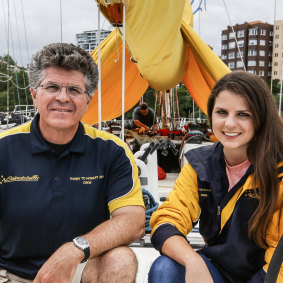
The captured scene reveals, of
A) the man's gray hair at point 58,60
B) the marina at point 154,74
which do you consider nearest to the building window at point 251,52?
the marina at point 154,74

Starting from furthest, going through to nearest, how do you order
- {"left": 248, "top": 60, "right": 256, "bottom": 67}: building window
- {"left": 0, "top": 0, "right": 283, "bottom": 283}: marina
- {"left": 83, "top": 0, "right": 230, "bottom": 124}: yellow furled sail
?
1. {"left": 248, "top": 60, "right": 256, "bottom": 67}: building window
2. {"left": 83, "top": 0, "right": 230, "bottom": 124}: yellow furled sail
3. {"left": 0, "top": 0, "right": 283, "bottom": 283}: marina

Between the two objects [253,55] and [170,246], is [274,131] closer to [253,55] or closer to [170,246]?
[170,246]

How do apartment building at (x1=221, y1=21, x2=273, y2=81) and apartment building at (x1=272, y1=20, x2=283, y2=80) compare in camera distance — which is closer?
apartment building at (x1=272, y1=20, x2=283, y2=80)

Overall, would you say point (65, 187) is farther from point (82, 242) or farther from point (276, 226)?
point (276, 226)

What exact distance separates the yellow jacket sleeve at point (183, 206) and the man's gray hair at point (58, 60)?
0.63m

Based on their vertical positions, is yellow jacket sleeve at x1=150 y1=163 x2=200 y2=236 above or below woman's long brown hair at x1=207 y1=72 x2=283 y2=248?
below

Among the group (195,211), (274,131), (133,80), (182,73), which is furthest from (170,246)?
(133,80)

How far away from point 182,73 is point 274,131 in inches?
139

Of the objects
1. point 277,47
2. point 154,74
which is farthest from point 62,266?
point 277,47

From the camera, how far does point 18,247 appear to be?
1.48 metres

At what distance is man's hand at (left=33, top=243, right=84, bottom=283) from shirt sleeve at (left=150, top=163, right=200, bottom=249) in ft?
1.21

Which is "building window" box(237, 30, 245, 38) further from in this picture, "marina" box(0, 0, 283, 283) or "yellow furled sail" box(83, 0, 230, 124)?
"yellow furled sail" box(83, 0, 230, 124)

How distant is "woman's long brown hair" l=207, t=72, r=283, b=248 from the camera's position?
4.50 ft

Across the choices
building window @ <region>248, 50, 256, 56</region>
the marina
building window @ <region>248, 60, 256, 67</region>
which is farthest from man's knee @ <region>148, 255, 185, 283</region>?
building window @ <region>248, 50, 256, 56</region>
